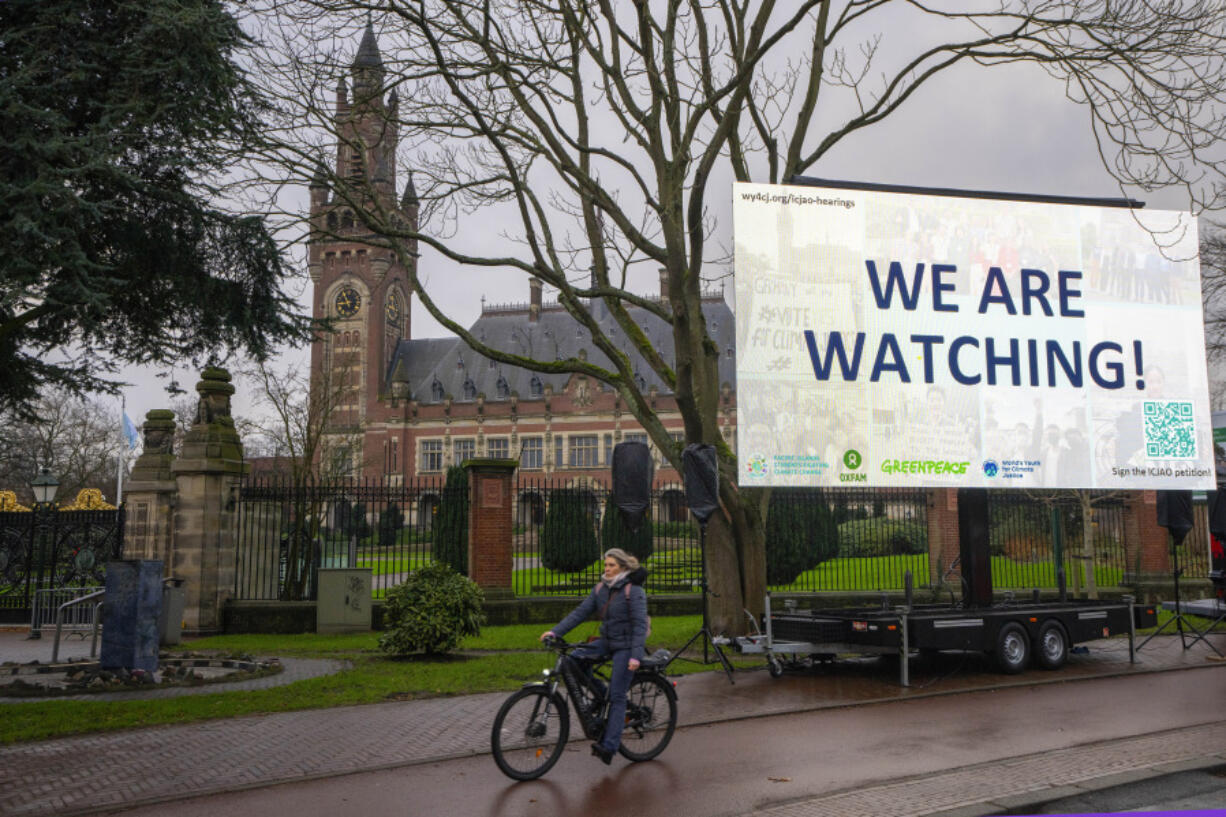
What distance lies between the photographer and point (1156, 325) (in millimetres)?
13109

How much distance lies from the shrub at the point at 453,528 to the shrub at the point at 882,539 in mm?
8984

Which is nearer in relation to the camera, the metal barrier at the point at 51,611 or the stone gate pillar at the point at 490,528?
the metal barrier at the point at 51,611

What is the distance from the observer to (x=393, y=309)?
80.3 m

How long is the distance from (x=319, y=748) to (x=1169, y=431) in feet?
36.4

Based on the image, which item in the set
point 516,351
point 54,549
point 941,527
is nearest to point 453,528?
point 54,549

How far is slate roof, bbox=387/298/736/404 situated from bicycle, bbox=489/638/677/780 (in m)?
62.4

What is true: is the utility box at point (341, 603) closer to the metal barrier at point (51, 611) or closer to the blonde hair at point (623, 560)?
the metal barrier at point (51, 611)

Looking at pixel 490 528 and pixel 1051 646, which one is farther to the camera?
pixel 490 528

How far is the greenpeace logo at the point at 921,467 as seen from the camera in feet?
39.8

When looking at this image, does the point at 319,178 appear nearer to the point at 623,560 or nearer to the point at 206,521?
the point at 206,521

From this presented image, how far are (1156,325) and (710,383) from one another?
6.14 meters

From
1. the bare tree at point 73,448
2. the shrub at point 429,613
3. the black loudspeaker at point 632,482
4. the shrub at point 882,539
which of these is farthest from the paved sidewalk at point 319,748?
the bare tree at point 73,448

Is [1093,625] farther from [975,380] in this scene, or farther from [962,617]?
[975,380]

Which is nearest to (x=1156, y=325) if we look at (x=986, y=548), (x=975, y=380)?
(x=975, y=380)
